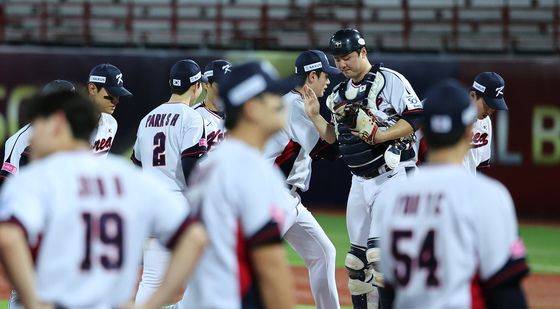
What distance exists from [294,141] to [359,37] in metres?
0.95

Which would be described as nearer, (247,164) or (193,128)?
(247,164)

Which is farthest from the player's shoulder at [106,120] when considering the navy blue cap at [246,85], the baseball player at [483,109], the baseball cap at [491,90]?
the navy blue cap at [246,85]

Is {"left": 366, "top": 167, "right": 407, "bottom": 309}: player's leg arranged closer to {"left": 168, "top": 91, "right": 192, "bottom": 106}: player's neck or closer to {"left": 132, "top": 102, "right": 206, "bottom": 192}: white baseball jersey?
{"left": 132, "top": 102, "right": 206, "bottom": 192}: white baseball jersey

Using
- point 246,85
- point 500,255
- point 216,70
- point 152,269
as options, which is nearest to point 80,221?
point 246,85

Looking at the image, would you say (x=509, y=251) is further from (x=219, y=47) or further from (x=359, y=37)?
(x=219, y=47)

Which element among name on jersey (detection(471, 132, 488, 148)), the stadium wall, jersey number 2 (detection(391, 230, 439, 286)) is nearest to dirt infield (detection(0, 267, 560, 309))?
name on jersey (detection(471, 132, 488, 148))

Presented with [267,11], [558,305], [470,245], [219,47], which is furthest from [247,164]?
[267,11]

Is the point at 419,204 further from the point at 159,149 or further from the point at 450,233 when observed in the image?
the point at 159,149

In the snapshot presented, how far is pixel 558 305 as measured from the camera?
33.9 ft

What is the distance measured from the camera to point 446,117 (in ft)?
13.7

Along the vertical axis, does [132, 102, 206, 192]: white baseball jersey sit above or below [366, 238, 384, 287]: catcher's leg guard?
above

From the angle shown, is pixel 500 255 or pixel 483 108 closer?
pixel 500 255

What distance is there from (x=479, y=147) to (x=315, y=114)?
1731 mm

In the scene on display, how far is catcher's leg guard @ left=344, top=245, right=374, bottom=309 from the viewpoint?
8258mm
